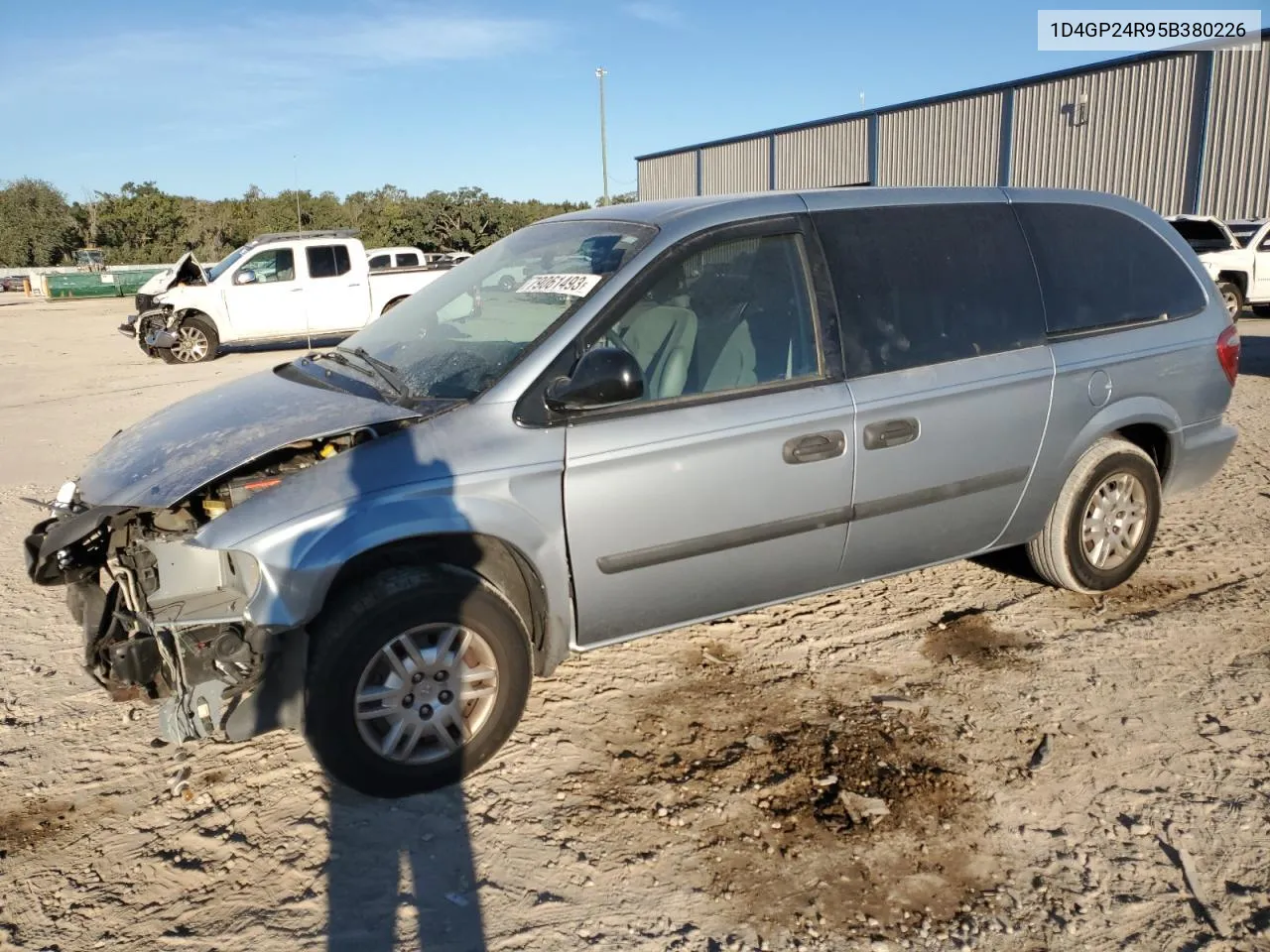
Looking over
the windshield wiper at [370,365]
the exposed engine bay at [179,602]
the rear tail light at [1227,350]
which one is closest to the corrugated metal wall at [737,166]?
the rear tail light at [1227,350]

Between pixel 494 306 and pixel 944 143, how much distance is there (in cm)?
2734

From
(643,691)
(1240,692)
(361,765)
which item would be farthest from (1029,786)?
(361,765)

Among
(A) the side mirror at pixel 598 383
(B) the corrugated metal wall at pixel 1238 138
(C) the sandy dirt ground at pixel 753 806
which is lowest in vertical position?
(C) the sandy dirt ground at pixel 753 806

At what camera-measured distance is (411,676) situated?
3.08 m

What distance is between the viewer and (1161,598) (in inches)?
182

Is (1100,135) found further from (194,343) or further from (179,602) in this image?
(179,602)

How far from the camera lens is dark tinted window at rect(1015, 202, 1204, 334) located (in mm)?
4238

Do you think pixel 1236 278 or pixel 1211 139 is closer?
pixel 1236 278

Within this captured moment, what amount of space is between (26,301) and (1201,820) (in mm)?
40180

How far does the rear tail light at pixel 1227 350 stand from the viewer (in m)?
4.59

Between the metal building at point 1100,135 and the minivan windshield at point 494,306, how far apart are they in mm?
18181

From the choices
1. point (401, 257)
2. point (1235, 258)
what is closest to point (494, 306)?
point (1235, 258)

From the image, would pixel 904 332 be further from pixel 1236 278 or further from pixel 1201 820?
pixel 1236 278

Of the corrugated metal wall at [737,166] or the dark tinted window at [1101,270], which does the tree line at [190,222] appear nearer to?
the corrugated metal wall at [737,166]
